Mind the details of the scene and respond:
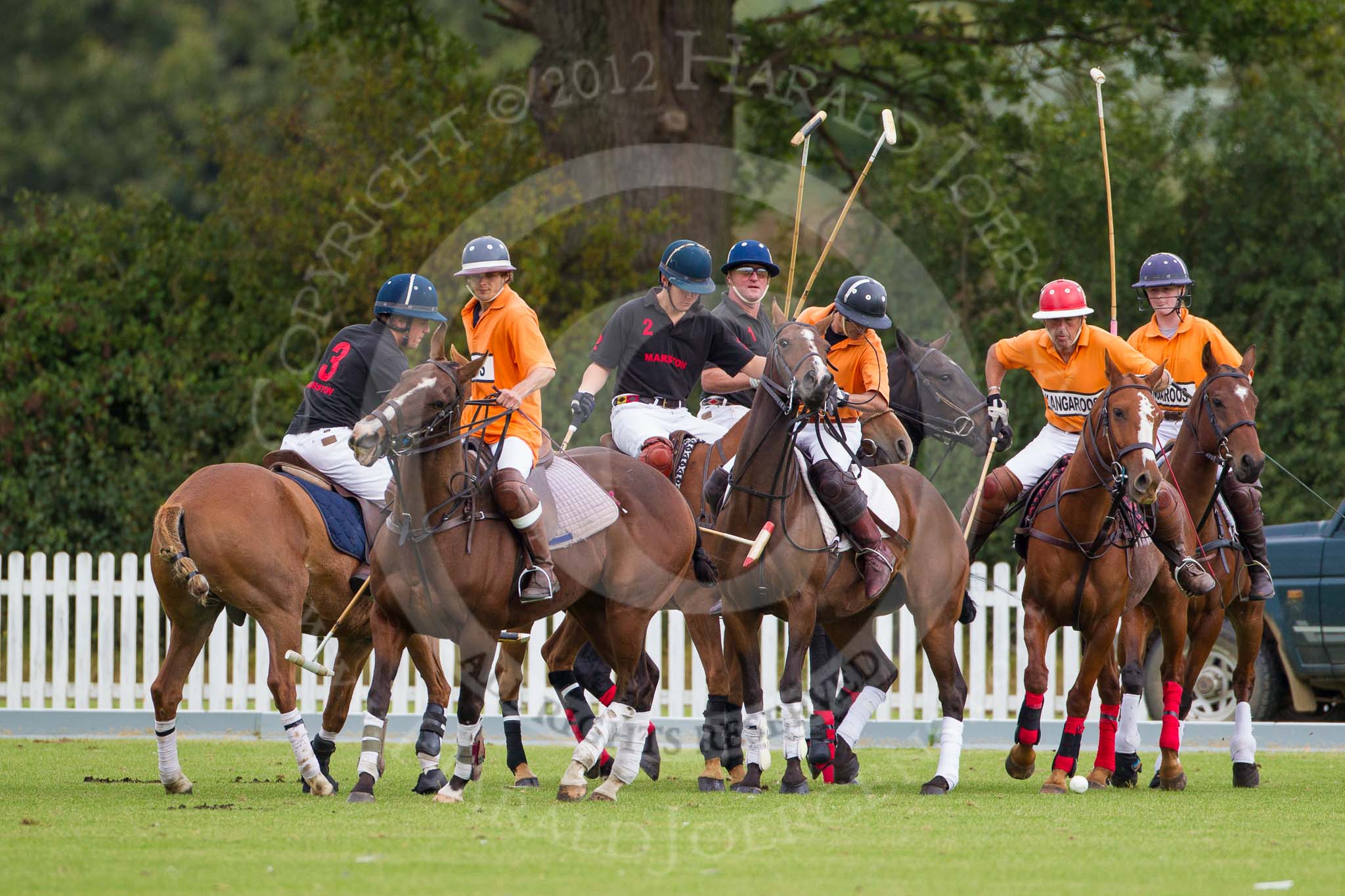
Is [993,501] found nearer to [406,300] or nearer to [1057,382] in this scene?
[1057,382]

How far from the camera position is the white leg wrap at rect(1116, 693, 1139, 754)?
911cm

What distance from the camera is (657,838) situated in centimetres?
674

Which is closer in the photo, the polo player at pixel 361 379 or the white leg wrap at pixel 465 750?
the white leg wrap at pixel 465 750

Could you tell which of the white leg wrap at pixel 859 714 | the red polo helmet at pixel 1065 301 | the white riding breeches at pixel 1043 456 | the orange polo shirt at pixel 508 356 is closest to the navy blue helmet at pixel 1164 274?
the red polo helmet at pixel 1065 301

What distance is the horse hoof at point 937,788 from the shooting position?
8.48 meters

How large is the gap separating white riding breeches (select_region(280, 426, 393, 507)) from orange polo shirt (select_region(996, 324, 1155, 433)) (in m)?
3.59

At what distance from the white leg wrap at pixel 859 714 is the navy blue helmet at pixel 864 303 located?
1983 millimetres

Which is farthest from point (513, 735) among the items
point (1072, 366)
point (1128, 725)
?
point (1072, 366)

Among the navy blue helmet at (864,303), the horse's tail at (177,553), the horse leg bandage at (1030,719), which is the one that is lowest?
the horse leg bandage at (1030,719)

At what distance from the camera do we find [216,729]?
474 inches

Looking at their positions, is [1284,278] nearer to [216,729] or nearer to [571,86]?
[571,86]

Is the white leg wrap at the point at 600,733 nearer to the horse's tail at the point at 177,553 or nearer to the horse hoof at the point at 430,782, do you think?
the horse hoof at the point at 430,782

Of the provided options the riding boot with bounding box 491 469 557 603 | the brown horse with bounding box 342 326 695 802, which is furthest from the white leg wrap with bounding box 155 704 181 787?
the riding boot with bounding box 491 469 557 603

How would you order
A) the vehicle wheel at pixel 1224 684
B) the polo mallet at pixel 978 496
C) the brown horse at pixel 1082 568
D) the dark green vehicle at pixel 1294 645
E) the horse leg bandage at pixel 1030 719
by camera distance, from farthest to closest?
1. the vehicle wheel at pixel 1224 684
2. the dark green vehicle at pixel 1294 645
3. the polo mallet at pixel 978 496
4. the horse leg bandage at pixel 1030 719
5. the brown horse at pixel 1082 568
